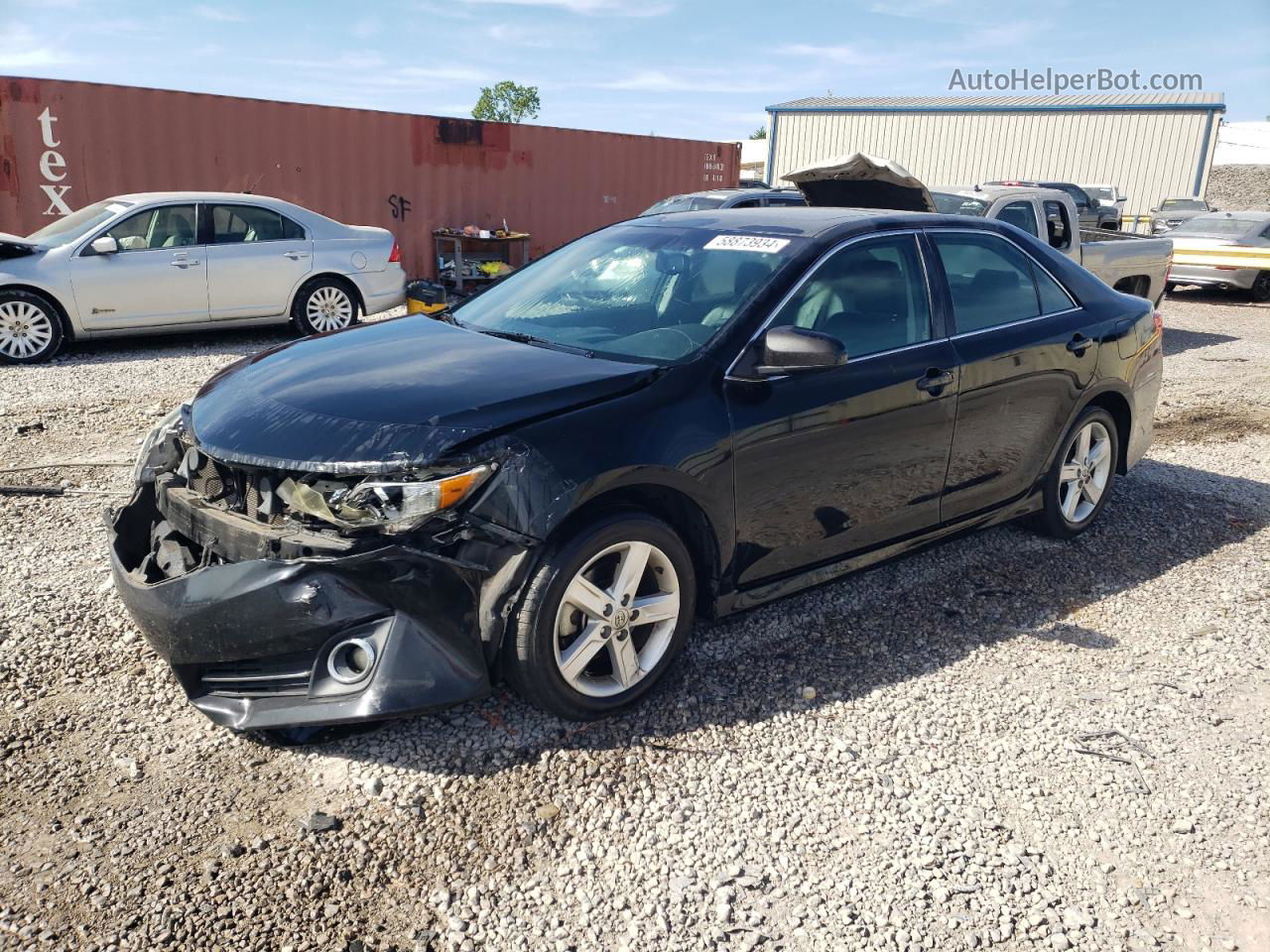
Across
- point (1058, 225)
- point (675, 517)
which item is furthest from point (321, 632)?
point (1058, 225)

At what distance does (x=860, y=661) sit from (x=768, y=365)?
122 centimetres

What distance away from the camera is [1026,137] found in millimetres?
36031

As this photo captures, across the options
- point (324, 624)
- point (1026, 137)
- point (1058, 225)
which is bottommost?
point (324, 624)

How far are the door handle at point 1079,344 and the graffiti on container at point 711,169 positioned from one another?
15914 mm

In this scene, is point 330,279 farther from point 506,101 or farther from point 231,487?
point 506,101

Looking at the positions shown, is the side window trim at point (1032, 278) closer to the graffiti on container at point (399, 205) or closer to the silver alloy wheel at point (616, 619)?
the silver alloy wheel at point (616, 619)

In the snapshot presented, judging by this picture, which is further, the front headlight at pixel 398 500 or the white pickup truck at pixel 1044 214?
the white pickup truck at pixel 1044 214

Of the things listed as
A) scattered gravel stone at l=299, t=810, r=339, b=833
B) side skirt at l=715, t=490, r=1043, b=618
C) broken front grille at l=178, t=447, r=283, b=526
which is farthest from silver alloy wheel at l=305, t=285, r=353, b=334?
scattered gravel stone at l=299, t=810, r=339, b=833

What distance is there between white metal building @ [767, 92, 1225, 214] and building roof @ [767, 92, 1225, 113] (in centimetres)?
4

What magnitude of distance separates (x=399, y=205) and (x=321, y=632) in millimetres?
13868

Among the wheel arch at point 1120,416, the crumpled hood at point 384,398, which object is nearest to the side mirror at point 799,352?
the crumpled hood at point 384,398

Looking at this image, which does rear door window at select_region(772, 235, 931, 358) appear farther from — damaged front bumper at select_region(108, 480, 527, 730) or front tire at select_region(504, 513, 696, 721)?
Answer: damaged front bumper at select_region(108, 480, 527, 730)

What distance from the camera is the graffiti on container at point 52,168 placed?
1251 centimetres

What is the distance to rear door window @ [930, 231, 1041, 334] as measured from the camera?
4297mm
